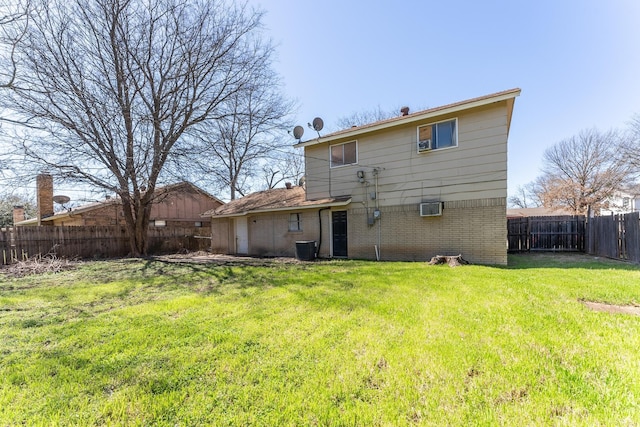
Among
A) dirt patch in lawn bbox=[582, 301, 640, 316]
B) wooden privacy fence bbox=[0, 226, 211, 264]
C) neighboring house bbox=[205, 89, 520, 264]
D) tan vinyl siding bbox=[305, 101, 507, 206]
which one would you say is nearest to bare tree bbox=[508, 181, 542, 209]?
neighboring house bbox=[205, 89, 520, 264]

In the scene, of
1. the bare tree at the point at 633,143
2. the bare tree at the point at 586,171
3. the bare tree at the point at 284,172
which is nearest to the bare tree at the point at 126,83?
the bare tree at the point at 284,172

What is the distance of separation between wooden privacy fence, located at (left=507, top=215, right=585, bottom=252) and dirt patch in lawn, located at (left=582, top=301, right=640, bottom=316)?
967cm

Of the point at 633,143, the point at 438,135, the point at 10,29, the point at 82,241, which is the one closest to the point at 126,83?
the point at 10,29

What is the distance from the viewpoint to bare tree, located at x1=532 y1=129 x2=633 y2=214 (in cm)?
2330

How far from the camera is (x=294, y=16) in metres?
10.4

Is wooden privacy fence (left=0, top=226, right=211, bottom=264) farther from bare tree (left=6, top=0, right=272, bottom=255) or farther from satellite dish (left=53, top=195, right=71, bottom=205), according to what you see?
satellite dish (left=53, top=195, right=71, bottom=205)

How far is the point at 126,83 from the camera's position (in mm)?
12445

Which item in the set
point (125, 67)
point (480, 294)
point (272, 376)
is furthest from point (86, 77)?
point (480, 294)

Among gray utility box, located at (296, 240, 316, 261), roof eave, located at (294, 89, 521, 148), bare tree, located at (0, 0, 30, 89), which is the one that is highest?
bare tree, located at (0, 0, 30, 89)

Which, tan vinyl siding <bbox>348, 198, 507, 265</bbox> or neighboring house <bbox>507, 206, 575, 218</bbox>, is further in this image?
neighboring house <bbox>507, 206, 575, 218</bbox>

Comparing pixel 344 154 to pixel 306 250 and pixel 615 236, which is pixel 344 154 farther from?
pixel 615 236

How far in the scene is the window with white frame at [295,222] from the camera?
13.1 metres

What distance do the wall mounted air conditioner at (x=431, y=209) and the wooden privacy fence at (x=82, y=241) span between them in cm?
1392

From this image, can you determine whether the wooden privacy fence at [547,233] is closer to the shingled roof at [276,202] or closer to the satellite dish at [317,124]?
the shingled roof at [276,202]
